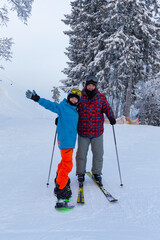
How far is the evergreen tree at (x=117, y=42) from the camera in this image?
12414 mm

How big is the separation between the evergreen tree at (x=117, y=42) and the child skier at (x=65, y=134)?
10.6 meters

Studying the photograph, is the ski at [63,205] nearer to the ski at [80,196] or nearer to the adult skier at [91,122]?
the ski at [80,196]

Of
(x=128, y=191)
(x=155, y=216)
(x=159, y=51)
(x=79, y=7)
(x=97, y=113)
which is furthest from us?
(x=79, y=7)

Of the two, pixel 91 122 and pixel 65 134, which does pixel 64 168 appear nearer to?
pixel 65 134

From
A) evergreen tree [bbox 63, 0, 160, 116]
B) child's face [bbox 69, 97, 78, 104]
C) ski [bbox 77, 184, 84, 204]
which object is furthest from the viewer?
evergreen tree [bbox 63, 0, 160, 116]

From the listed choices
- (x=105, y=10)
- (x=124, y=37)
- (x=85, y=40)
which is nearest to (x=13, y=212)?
(x=124, y=37)

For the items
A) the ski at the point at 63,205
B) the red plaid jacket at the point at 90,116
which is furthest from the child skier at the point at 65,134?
the red plaid jacket at the point at 90,116

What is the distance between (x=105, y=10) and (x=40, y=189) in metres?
13.5

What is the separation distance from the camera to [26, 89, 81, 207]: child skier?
2.79m

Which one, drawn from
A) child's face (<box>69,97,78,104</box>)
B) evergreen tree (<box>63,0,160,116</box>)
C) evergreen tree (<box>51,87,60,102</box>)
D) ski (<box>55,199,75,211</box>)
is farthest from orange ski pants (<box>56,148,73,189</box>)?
evergreen tree (<box>51,87,60,102</box>)

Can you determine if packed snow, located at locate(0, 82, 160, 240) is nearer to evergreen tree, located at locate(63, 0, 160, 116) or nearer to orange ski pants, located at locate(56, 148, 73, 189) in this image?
orange ski pants, located at locate(56, 148, 73, 189)

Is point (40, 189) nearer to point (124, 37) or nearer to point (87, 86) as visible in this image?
point (87, 86)

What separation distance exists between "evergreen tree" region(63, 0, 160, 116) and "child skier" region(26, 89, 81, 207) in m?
10.6

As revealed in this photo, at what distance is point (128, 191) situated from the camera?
10.2 ft
